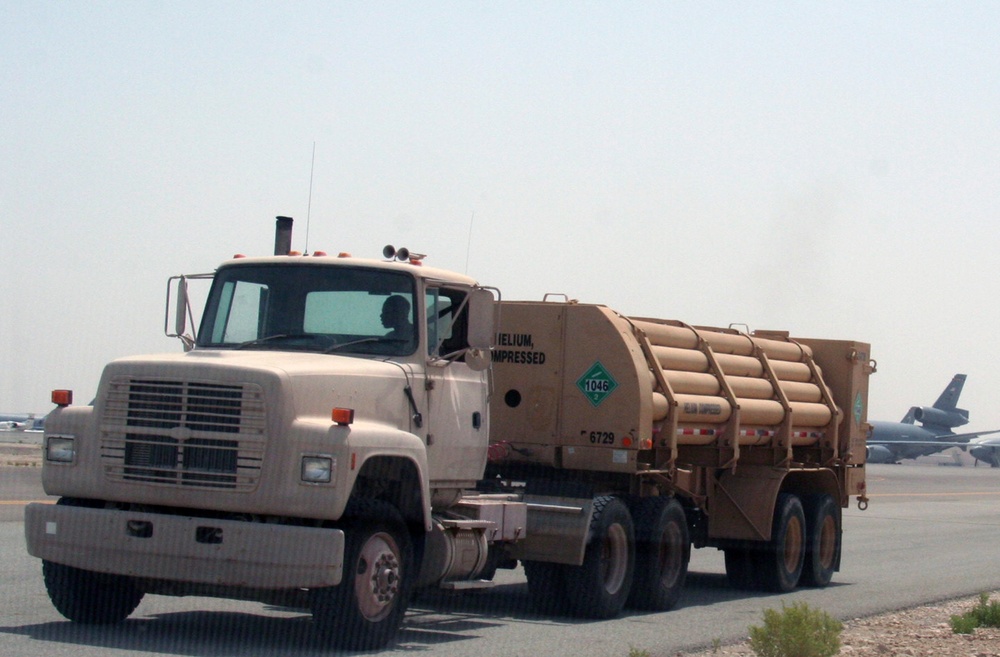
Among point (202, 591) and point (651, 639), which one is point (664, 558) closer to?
point (651, 639)

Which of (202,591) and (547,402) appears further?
(547,402)

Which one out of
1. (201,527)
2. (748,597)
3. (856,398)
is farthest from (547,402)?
(856,398)

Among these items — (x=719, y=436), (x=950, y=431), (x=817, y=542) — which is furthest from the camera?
(x=950, y=431)

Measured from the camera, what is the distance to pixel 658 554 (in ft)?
41.5

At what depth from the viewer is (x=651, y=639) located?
10.7 m

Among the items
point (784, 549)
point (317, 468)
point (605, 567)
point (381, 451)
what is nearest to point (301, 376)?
point (317, 468)

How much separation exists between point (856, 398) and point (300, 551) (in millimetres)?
10156

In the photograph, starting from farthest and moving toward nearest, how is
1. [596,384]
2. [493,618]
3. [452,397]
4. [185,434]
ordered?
[596,384] → [493,618] → [452,397] → [185,434]

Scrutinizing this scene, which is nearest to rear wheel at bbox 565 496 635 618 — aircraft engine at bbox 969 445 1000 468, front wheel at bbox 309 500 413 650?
front wheel at bbox 309 500 413 650

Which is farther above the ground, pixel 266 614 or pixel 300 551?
pixel 300 551

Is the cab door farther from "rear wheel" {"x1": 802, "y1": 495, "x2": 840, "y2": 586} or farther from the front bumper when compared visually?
"rear wheel" {"x1": 802, "y1": 495, "x2": 840, "y2": 586}

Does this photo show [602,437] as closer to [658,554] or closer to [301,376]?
[658,554]

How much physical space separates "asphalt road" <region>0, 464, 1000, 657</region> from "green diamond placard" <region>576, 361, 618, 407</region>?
2006mm

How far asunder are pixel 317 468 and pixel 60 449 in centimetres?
187
